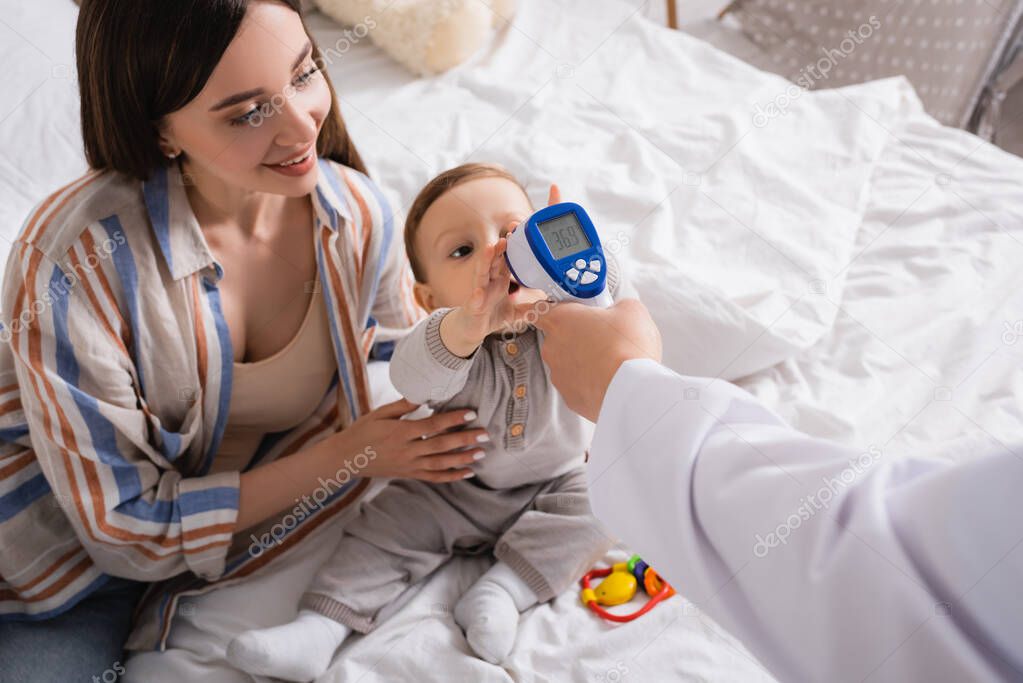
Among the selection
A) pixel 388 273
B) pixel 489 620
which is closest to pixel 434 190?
pixel 388 273

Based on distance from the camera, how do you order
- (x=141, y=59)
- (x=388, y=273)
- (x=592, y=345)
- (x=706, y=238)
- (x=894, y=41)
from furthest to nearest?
(x=894, y=41) → (x=706, y=238) → (x=388, y=273) → (x=141, y=59) → (x=592, y=345)

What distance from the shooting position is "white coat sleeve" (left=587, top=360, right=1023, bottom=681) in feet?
2.14

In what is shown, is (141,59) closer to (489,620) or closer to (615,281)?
(615,281)

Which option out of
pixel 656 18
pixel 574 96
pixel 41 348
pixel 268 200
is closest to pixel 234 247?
pixel 268 200

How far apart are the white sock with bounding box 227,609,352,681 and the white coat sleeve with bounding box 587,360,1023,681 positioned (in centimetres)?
52

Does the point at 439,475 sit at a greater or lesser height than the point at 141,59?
lesser

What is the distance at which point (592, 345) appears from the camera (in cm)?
94

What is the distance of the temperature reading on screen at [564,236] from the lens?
1041mm

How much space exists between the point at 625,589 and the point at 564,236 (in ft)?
1.75

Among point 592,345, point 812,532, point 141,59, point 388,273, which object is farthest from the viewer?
point 388,273

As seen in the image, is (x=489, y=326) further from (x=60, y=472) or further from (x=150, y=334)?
(x=60, y=472)

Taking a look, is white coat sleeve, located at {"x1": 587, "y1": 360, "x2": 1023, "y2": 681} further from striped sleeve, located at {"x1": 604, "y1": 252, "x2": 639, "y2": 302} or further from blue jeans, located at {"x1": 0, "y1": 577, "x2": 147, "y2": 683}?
blue jeans, located at {"x1": 0, "y1": 577, "x2": 147, "y2": 683}

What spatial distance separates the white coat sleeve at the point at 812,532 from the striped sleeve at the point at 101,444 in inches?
25.9

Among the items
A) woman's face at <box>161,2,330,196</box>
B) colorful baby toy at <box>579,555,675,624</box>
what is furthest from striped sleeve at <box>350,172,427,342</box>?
colorful baby toy at <box>579,555,675,624</box>
